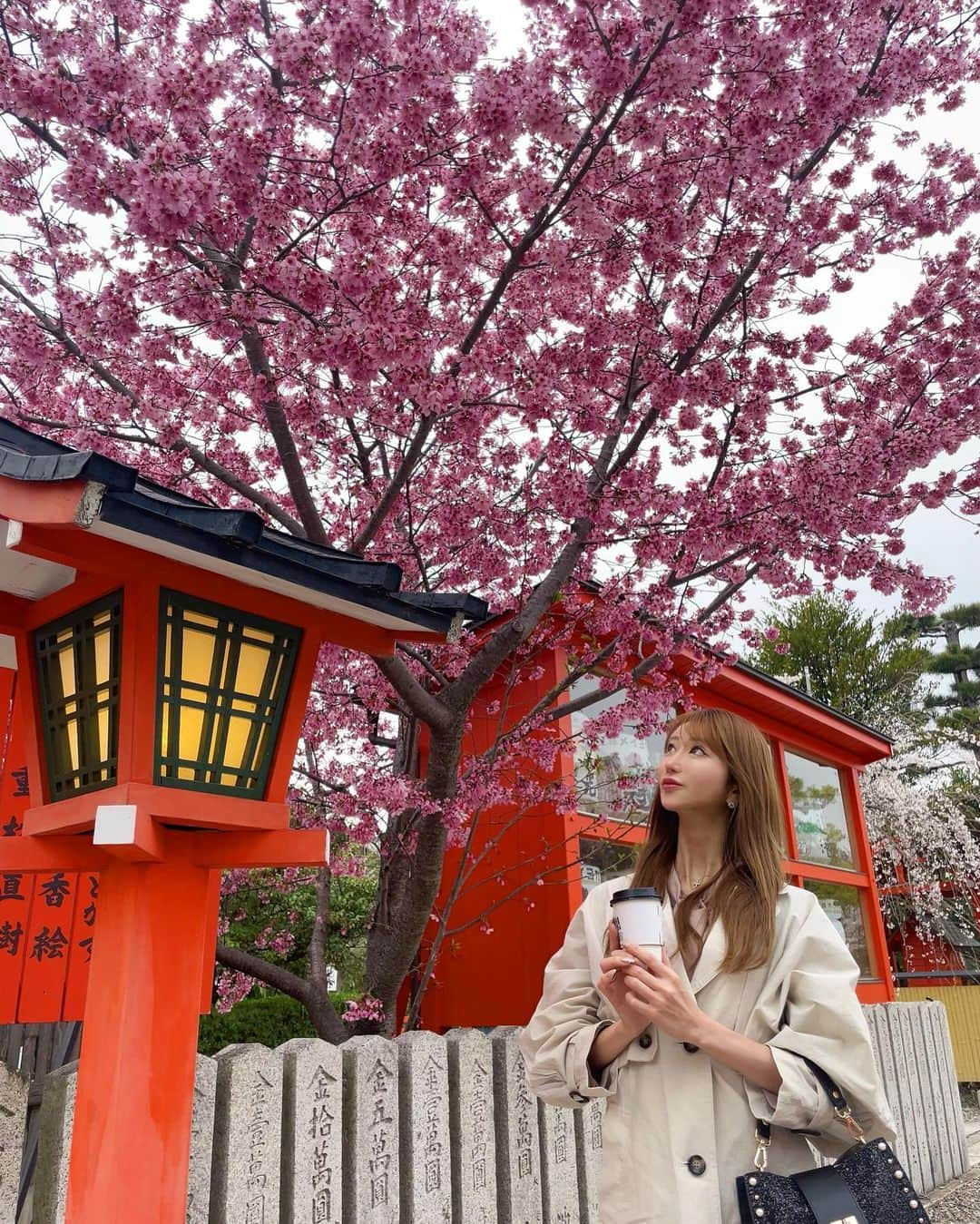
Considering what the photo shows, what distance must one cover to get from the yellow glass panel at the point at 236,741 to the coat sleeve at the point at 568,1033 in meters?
1.14

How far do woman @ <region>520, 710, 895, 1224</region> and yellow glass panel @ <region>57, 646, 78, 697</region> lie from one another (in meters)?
1.68

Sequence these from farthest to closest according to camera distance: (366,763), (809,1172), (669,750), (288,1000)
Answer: (288,1000) < (366,763) < (669,750) < (809,1172)

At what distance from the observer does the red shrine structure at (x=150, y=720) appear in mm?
2326

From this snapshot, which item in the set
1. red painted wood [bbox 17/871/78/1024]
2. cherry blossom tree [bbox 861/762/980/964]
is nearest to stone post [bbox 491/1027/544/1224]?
red painted wood [bbox 17/871/78/1024]

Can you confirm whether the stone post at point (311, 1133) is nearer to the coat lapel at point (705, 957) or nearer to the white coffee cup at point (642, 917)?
the coat lapel at point (705, 957)

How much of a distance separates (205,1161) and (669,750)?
2059mm

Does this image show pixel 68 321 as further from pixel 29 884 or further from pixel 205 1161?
pixel 205 1161

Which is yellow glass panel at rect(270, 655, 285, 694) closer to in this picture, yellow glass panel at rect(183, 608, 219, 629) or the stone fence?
yellow glass panel at rect(183, 608, 219, 629)

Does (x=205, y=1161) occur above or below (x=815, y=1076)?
below

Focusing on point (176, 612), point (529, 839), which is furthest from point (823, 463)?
point (176, 612)

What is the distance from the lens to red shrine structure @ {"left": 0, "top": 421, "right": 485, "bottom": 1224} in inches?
91.6

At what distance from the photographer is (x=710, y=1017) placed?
5.82ft

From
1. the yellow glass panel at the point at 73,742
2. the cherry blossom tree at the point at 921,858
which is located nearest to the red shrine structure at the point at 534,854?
the yellow glass panel at the point at 73,742

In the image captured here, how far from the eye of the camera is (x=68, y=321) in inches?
164
